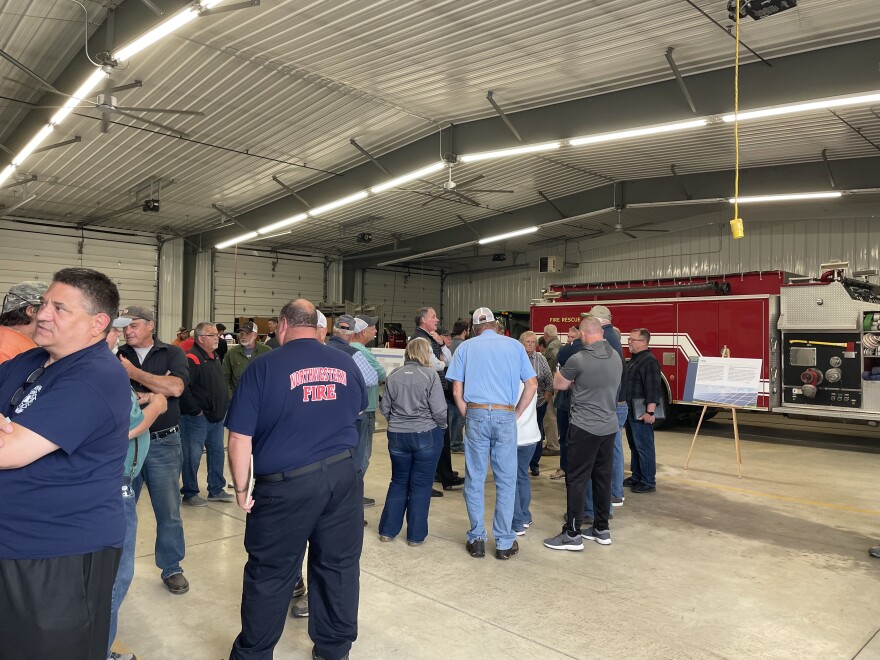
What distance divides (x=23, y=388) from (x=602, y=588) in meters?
3.75

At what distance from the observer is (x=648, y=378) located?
274 inches

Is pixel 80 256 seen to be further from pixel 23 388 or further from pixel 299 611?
pixel 23 388

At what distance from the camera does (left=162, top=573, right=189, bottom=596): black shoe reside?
162 inches

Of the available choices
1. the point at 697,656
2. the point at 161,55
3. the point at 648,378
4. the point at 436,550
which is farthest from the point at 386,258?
the point at 697,656

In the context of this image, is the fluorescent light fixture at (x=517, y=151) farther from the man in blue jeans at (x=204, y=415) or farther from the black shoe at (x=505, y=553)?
the black shoe at (x=505, y=553)

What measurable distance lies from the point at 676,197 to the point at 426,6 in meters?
8.86

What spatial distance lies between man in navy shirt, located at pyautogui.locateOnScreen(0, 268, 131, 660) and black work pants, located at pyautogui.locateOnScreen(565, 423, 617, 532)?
3670mm

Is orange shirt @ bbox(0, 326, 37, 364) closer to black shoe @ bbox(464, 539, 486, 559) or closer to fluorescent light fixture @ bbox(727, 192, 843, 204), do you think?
black shoe @ bbox(464, 539, 486, 559)

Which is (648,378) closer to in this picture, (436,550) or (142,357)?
(436,550)

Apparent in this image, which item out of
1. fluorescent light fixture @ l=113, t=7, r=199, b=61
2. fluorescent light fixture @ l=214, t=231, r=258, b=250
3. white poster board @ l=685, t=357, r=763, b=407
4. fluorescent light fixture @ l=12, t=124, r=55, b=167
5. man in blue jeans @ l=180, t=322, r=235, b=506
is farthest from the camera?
fluorescent light fixture @ l=214, t=231, r=258, b=250

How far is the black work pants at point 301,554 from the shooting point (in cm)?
280

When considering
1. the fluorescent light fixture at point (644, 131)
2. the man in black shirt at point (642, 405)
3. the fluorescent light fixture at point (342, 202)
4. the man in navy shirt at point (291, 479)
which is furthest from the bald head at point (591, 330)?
the fluorescent light fixture at point (342, 202)

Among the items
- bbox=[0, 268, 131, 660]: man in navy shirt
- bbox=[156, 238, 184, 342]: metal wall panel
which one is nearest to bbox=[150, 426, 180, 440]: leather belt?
bbox=[0, 268, 131, 660]: man in navy shirt

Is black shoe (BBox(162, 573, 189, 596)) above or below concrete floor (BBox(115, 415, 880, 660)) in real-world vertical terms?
above
